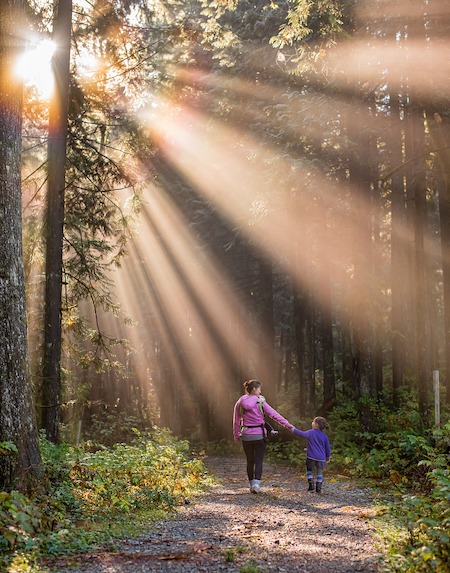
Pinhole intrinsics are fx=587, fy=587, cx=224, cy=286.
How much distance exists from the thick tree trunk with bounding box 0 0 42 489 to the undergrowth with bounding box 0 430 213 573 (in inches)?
18.0

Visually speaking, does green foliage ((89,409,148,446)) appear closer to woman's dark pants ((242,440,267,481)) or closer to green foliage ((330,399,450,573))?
green foliage ((330,399,450,573))

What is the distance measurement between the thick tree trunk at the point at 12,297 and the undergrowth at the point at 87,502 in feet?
1.50

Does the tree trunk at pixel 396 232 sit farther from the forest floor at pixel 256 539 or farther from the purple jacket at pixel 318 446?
the forest floor at pixel 256 539

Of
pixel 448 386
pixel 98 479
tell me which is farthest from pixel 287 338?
pixel 98 479

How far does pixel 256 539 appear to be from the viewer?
21.6 ft

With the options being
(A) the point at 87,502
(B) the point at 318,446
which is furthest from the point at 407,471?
(A) the point at 87,502

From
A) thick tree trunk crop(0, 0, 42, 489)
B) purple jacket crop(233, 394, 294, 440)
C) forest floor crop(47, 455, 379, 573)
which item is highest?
thick tree trunk crop(0, 0, 42, 489)

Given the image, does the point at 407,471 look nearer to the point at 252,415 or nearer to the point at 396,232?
the point at 252,415

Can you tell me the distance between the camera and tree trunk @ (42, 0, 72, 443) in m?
12.1

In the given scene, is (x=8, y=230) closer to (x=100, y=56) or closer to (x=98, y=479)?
(x=98, y=479)

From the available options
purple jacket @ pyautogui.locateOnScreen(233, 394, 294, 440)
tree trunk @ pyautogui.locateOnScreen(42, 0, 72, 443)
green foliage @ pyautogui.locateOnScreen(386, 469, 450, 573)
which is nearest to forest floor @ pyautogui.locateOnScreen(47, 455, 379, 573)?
green foliage @ pyautogui.locateOnScreen(386, 469, 450, 573)

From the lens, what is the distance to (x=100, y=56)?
1359cm

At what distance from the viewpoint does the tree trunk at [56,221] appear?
12.1m

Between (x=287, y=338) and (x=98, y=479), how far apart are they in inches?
939
